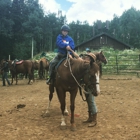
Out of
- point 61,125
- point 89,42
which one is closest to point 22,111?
point 61,125

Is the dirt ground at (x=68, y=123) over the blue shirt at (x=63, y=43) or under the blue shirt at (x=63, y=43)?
under

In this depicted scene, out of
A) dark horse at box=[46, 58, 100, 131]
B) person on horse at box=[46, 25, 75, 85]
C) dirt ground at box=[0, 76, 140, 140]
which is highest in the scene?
person on horse at box=[46, 25, 75, 85]

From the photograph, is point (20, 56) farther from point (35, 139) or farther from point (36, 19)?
point (35, 139)

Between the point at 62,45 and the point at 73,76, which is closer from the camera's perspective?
the point at 73,76

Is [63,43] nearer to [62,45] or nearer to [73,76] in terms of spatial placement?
[62,45]

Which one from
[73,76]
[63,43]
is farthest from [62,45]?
[73,76]

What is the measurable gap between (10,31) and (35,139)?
125ft

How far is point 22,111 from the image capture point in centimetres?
664

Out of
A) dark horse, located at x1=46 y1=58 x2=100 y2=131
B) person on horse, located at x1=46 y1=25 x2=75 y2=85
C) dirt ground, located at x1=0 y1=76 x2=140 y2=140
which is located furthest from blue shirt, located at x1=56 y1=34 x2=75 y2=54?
dirt ground, located at x1=0 y1=76 x2=140 y2=140

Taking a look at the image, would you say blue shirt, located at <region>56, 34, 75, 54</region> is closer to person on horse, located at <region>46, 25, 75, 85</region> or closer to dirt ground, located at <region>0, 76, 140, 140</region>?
person on horse, located at <region>46, 25, 75, 85</region>

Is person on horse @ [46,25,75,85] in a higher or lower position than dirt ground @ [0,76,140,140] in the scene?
higher

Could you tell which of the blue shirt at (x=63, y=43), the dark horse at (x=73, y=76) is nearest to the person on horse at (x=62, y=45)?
the blue shirt at (x=63, y=43)

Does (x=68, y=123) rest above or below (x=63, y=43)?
below

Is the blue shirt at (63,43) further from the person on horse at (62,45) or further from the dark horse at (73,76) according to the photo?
the dark horse at (73,76)
